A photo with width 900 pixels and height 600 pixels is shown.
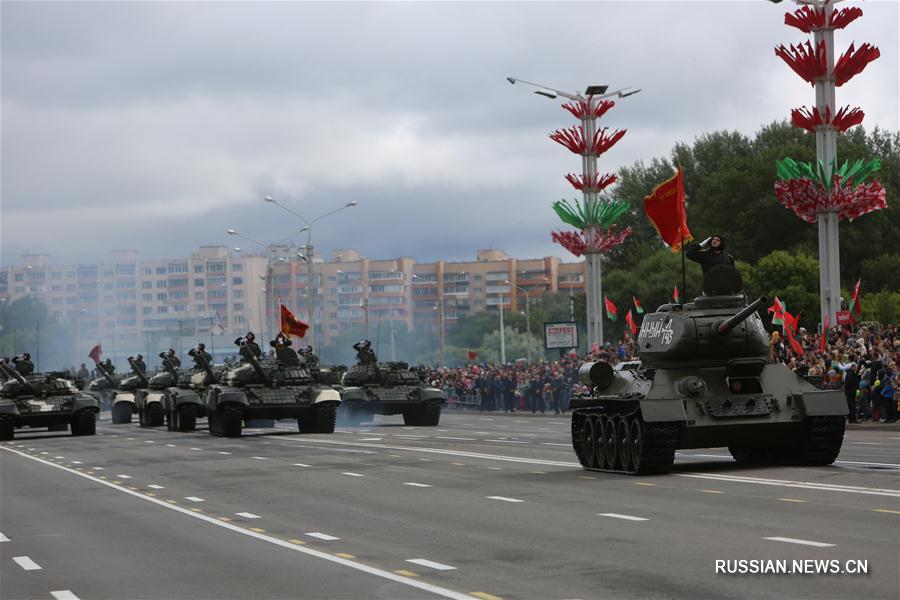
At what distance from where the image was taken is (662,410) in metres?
19.2

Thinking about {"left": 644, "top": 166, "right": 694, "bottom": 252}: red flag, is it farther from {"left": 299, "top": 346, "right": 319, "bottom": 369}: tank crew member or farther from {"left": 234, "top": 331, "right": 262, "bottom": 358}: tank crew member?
{"left": 299, "top": 346, "right": 319, "bottom": 369}: tank crew member

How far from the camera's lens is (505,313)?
134m

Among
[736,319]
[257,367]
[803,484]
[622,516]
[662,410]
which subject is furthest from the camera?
[257,367]

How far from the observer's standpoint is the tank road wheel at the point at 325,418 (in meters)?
39.1

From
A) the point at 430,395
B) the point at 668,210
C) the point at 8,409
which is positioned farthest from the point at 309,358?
the point at 668,210

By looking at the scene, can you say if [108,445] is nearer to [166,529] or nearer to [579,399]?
[579,399]

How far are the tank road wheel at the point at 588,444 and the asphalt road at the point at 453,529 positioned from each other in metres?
0.41

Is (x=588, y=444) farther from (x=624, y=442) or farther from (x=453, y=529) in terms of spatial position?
(x=453, y=529)

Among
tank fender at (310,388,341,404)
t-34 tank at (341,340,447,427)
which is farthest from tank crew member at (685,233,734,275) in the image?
t-34 tank at (341,340,447,427)

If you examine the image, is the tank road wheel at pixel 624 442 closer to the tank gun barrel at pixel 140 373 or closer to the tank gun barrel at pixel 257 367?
the tank gun barrel at pixel 257 367

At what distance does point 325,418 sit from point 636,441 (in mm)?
20444

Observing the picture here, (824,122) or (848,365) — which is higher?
(824,122)

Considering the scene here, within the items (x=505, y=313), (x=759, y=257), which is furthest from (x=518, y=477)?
(x=505, y=313)

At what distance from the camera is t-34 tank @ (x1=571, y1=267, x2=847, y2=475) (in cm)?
1942
